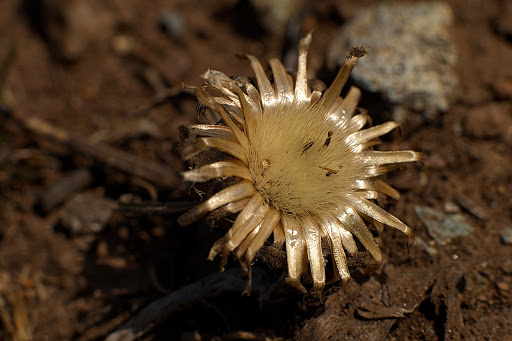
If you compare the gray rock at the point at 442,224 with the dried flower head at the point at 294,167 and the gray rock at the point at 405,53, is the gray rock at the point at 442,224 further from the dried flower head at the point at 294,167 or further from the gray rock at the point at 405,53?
the gray rock at the point at 405,53

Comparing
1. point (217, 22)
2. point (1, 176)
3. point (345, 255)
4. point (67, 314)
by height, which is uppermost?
point (217, 22)

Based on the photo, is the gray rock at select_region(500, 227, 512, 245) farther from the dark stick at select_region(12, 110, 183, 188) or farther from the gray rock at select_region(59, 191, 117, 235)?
the gray rock at select_region(59, 191, 117, 235)

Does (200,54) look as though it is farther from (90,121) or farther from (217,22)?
(90,121)

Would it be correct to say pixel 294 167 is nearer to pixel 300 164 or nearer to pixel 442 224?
pixel 300 164

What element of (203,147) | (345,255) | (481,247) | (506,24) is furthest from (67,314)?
(506,24)

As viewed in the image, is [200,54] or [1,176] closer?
[1,176]
